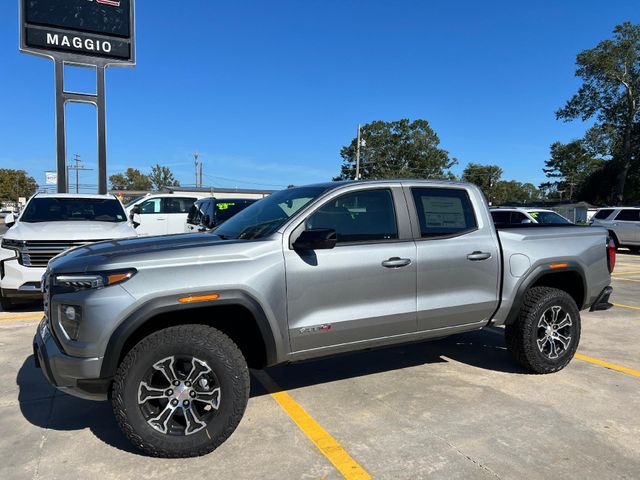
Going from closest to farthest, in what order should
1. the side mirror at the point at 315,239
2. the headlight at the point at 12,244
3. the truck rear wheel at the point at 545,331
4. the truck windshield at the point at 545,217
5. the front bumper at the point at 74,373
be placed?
the front bumper at the point at 74,373 < the side mirror at the point at 315,239 < the truck rear wheel at the point at 545,331 < the headlight at the point at 12,244 < the truck windshield at the point at 545,217

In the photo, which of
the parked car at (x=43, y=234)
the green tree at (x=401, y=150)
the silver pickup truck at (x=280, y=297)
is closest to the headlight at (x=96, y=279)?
the silver pickup truck at (x=280, y=297)

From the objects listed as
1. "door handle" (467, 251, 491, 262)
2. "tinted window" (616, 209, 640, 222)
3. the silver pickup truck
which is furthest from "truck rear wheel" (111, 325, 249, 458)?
"tinted window" (616, 209, 640, 222)

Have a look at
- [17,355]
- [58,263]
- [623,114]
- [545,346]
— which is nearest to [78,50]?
[17,355]

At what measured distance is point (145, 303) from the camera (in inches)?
117

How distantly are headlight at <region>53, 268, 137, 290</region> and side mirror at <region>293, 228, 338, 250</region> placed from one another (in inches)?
Answer: 43.4

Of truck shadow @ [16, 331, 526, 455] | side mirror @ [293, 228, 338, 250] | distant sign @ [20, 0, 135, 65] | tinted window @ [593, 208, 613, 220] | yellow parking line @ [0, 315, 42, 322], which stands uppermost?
distant sign @ [20, 0, 135, 65]

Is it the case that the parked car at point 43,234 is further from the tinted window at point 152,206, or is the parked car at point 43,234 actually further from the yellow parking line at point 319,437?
the tinted window at point 152,206

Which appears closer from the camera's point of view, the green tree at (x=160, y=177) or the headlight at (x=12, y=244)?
the headlight at (x=12, y=244)

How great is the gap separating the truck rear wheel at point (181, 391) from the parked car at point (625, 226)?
1932 cm

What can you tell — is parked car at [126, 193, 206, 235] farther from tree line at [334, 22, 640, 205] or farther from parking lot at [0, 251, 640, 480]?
tree line at [334, 22, 640, 205]

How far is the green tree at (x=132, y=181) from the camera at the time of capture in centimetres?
9944

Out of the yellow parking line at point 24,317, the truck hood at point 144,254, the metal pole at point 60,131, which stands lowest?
the yellow parking line at point 24,317

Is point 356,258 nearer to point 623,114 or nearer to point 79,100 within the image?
point 79,100

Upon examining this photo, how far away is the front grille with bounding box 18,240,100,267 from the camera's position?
21.4ft
